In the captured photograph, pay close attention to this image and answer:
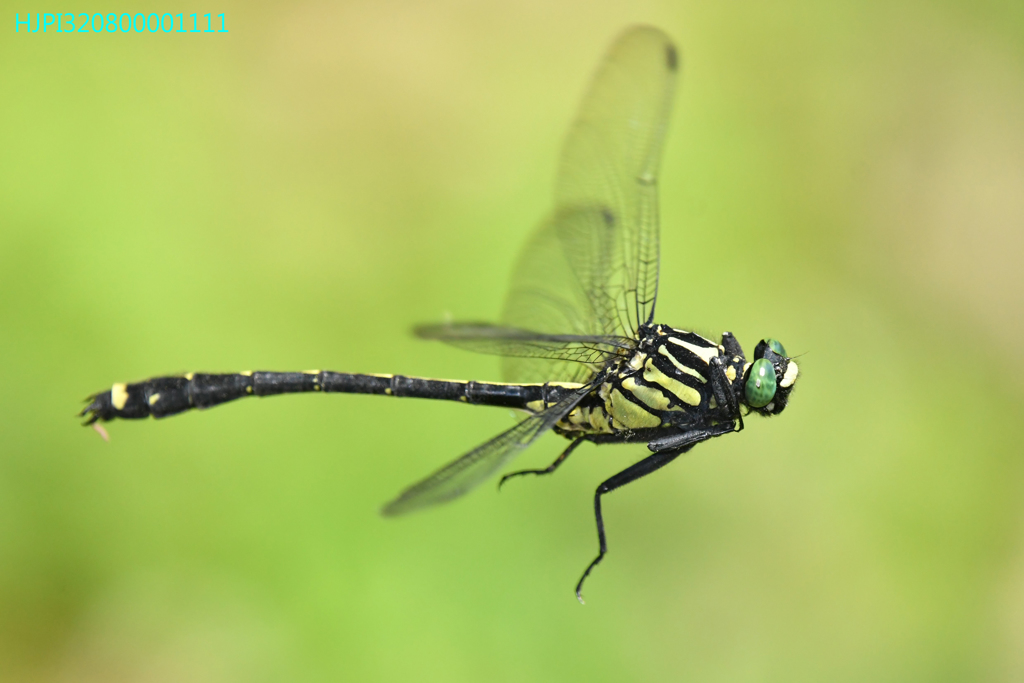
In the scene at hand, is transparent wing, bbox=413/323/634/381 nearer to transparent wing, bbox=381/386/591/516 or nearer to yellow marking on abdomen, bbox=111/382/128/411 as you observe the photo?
transparent wing, bbox=381/386/591/516

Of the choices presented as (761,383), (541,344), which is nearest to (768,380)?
(761,383)

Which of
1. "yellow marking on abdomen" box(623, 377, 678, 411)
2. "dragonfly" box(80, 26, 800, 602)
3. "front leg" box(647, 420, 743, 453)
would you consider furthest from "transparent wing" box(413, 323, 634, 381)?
"front leg" box(647, 420, 743, 453)

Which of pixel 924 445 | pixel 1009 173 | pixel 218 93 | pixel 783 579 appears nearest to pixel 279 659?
pixel 783 579

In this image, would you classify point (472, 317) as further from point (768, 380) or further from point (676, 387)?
point (768, 380)

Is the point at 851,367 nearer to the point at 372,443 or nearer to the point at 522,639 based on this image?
the point at 522,639

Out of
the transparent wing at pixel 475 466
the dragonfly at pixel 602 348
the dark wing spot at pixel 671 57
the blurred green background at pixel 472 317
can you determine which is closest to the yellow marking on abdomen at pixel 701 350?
the dragonfly at pixel 602 348

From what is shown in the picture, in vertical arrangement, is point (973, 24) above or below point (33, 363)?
above
